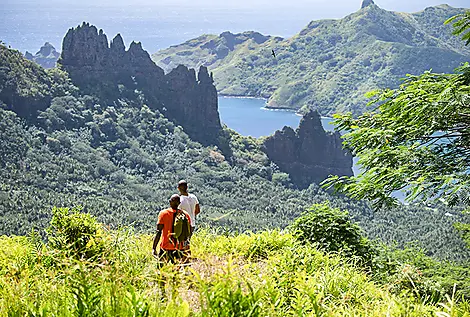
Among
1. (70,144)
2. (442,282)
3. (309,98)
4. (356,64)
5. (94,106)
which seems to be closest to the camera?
(442,282)

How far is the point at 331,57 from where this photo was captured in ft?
491

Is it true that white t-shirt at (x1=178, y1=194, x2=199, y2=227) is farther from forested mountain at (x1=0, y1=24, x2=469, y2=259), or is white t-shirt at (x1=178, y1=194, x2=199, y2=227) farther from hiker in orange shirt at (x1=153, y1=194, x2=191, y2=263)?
forested mountain at (x1=0, y1=24, x2=469, y2=259)

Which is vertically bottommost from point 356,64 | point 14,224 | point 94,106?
point 14,224

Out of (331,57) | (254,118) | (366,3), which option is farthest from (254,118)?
(366,3)

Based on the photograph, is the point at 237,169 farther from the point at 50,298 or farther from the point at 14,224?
the point at 50,298

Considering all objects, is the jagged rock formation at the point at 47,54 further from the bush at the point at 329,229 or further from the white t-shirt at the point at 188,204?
the white t-shirt at the point at 188,204

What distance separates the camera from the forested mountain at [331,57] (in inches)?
5074

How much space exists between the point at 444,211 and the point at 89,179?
33.9 m

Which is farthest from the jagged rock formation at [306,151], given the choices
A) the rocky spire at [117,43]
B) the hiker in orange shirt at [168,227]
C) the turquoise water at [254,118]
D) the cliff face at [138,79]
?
the hiker in orange shirt at [168,227]

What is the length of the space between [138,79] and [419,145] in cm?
6680

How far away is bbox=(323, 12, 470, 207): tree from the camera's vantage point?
3.98 m

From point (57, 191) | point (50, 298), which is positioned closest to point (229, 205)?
point (57, 191)

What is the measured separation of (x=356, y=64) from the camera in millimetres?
142500

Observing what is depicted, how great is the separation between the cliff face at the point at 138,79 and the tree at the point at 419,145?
61119 mm
